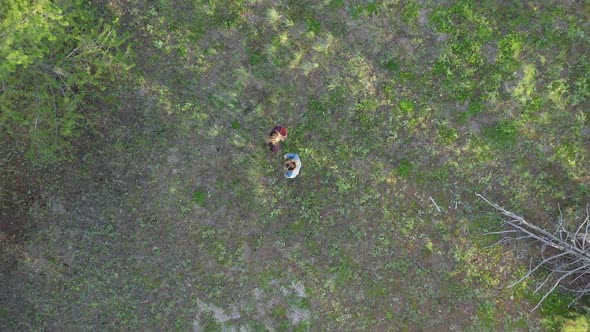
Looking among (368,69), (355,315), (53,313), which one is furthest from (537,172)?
(53,313)

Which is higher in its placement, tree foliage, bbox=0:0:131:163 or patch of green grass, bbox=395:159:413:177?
tree foliage, bbox=0:0:131:163

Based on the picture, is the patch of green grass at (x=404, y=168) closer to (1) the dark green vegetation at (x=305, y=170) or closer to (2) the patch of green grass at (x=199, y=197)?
(1) the dark green vegetation at (x=305, y=170)

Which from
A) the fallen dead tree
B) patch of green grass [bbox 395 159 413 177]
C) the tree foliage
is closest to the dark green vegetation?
patch of green grass [bbox 395 159 413 177]

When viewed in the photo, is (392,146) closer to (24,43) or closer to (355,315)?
(355,315)

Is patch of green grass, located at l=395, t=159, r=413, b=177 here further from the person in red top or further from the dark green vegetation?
the person in red top

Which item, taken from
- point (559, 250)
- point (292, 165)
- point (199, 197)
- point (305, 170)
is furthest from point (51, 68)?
point (559, 250)

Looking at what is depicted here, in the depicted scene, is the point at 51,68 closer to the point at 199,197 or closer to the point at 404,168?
the point at 199,197
